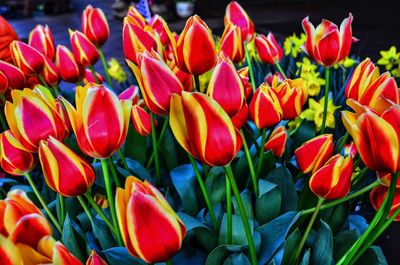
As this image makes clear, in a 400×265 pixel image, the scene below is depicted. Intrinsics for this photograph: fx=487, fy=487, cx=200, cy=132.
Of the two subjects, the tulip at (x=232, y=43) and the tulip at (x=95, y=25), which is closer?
the tulip at (x=232, y=43)

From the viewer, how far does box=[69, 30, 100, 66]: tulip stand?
805mm

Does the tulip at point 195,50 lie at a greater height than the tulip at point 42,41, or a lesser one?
greater

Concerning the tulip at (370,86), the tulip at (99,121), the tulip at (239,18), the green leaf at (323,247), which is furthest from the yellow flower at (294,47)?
the tulip at (99,121)

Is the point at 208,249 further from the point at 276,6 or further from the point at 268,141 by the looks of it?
the point at 276,6

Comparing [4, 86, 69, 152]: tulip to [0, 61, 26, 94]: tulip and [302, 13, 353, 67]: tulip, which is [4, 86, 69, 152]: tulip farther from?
[302, 13, 353, 67]: tulip

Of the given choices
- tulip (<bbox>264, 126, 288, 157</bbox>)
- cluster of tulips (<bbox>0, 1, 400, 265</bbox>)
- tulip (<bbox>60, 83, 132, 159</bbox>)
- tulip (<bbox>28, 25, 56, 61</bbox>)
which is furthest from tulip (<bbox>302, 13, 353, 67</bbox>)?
tulip (<bbox>28, 25, 56, 61</bbox>)

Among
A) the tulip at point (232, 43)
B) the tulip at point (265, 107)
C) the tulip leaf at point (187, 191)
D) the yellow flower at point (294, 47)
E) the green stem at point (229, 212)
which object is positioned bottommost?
the yellow flower at point (294, 47)

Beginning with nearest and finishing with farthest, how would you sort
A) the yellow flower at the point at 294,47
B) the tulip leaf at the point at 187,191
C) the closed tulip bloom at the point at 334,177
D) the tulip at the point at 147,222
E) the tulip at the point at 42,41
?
1. the tulip at the point at 147,222
2. the closed tulip bloom at the point at 334,177
3. the tulip leaf at the point at 187,191
4. the tulip at the point at 42,41
5. the yellow flower at the point at 294,47

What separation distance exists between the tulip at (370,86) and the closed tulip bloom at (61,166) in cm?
25

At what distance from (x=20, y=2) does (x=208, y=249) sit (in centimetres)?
1055

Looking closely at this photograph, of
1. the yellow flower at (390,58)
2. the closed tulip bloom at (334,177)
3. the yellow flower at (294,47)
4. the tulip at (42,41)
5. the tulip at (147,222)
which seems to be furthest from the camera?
the yellow flower at (294,47)

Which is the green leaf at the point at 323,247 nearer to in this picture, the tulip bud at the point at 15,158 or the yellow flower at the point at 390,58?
the tulip bud at the point at 15,158

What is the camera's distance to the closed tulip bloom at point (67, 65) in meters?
0.79

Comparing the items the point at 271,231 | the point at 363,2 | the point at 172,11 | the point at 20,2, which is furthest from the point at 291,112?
the point at 20,2
